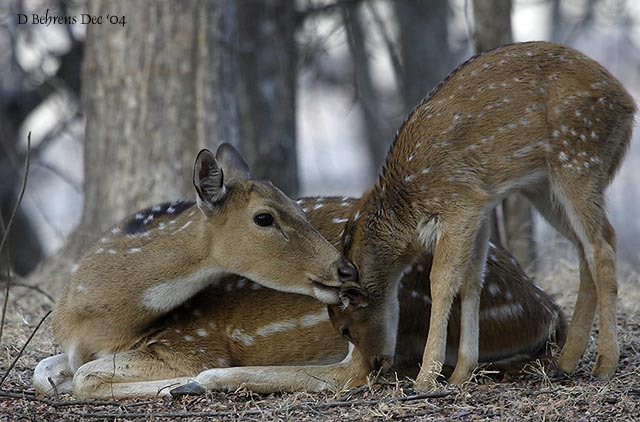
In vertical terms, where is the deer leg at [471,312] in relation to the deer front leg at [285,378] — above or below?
above

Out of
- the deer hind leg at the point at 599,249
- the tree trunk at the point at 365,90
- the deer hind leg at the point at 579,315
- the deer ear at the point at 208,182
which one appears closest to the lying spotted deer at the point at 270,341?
the deer hind leg at the point at 579,315

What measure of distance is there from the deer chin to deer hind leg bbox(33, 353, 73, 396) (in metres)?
1.39

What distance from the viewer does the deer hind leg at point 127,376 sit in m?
5.25

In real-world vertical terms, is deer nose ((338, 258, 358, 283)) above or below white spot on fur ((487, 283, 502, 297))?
above

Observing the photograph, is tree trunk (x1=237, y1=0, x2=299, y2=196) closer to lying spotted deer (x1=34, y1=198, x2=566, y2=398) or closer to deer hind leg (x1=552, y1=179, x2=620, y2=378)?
lying spotted deer (x1=34, y1=198, x2=566, y2=398)

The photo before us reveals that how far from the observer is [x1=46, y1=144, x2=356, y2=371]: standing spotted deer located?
210 inches

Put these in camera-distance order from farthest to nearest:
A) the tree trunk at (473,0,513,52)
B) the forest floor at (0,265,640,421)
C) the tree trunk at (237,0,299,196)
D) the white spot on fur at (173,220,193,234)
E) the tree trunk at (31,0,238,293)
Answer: the tree trunk at (237,0,299,196) → the tree trunk at (31,0,238,293) → the tree trunk at (473,0,513,52) → the white spot on fur at (173,220,193,234) → the forest floor at (0,265,640,421)

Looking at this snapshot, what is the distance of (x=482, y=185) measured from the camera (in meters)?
5.23

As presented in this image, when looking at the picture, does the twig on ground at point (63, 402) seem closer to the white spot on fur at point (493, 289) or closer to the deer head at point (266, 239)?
the deer head at point (266, 239)

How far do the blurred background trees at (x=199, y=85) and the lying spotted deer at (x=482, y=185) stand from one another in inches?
98.6

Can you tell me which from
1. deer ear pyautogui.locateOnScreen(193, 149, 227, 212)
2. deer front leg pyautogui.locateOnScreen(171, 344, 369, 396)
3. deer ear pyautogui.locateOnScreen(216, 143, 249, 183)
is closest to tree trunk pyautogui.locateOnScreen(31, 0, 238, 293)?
deer ear pyautogui.locateOnScreen(216, 143, 249, 183)

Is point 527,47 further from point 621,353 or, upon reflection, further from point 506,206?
point 506,206

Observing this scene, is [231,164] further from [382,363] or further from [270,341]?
[382,363]

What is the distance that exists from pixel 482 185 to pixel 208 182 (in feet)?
4.62
